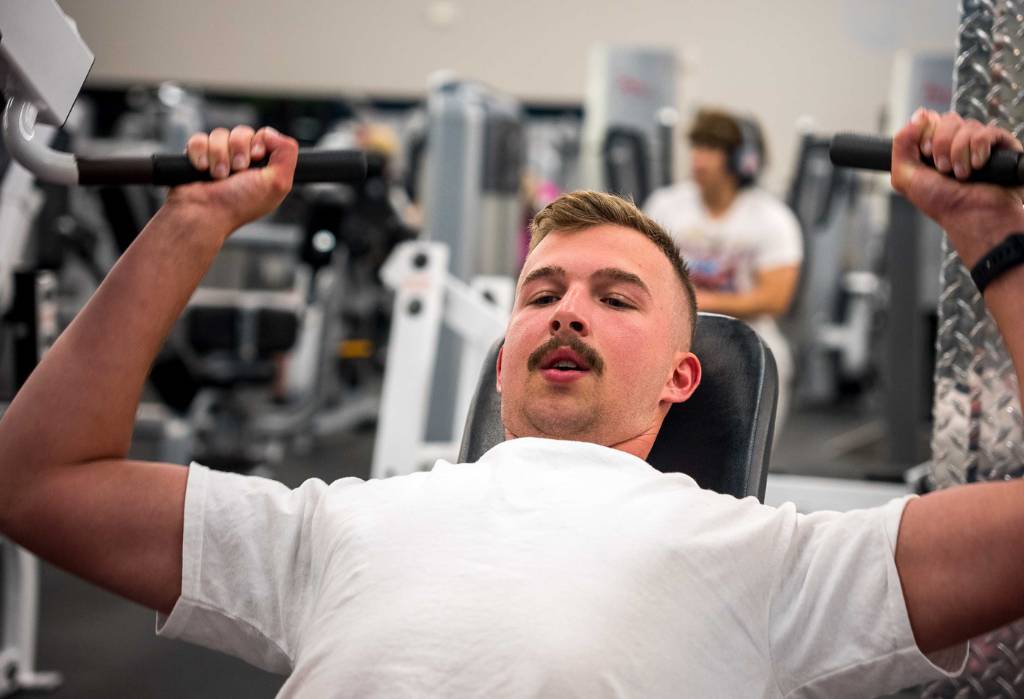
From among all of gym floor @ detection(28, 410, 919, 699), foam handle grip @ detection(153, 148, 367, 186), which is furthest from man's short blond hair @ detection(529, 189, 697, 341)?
gym floor @ detection(28, 410, 919, 699)

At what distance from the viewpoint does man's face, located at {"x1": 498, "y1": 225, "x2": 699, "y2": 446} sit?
1.26 m

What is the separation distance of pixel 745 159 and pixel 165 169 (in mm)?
3025

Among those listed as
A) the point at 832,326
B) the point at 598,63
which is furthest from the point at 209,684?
the point at 832,326

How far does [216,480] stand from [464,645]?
0.33 meters

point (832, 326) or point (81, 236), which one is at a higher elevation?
point (81, 236)

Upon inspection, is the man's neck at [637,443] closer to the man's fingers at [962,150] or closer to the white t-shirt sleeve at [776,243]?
the man's fingers at [962,150]

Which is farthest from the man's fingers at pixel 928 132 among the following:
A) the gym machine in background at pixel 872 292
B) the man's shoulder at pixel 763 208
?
the man's shoulder at pixel 763 208

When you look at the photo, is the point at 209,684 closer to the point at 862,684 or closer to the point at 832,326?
the point at 862,684

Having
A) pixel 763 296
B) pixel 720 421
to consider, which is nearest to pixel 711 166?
pixel 763 296

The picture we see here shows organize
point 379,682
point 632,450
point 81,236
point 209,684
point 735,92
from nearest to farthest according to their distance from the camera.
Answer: point 379,682, point 632,450, point 209,684, point 81,236, point 735,92

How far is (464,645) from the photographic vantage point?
100cm

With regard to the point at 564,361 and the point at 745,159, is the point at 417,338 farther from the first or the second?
the point at 745,159

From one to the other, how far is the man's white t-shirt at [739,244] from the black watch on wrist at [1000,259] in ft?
8.69

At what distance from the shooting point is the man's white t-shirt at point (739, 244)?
12.3 ft
